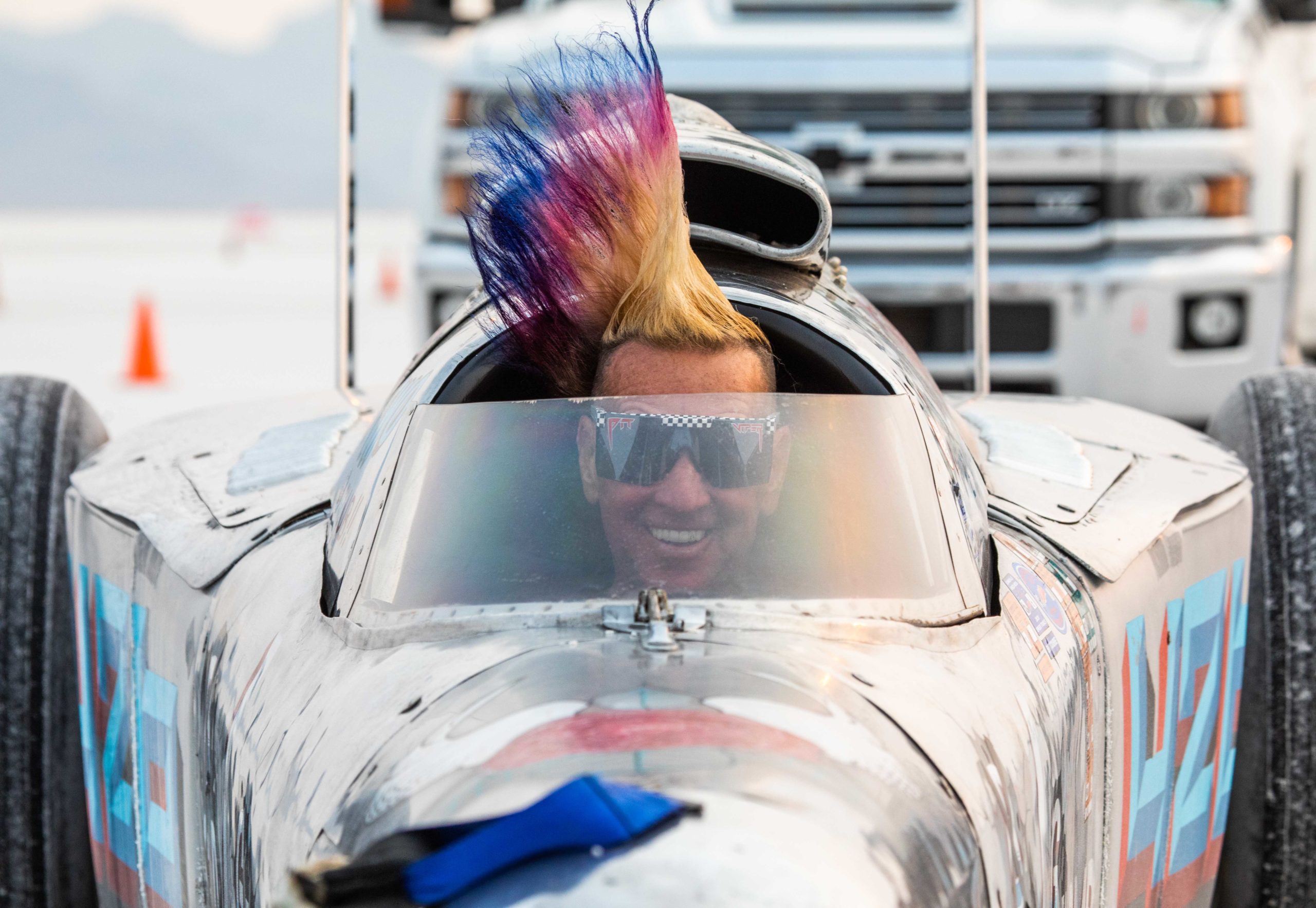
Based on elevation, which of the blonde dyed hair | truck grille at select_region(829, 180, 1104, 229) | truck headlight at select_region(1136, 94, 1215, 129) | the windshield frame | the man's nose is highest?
truck headlight at select_region(1136, 94, 1215, 129)

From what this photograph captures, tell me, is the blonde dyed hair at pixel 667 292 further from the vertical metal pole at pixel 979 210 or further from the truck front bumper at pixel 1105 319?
the truck front bumper at pixel 1105 319

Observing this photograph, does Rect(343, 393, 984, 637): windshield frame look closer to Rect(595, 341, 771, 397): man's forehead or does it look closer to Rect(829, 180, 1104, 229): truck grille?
Rect(595, 341, 771, 397): man's forehead

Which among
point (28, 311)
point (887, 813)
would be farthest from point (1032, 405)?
A: point (28, 311)

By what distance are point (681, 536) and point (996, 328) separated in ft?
13.2

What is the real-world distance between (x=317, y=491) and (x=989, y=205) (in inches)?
158

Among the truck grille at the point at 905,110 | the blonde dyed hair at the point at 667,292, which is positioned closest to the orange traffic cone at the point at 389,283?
the truck grille at the point at 905,110

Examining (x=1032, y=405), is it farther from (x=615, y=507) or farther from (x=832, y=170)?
(x=832, y=170)

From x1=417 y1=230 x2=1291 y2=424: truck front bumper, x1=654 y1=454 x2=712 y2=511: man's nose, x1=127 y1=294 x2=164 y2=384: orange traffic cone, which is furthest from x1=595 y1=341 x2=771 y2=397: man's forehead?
x1=127 y1=294 x2=164 y2=384: orange traffic cone

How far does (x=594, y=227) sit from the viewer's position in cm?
200

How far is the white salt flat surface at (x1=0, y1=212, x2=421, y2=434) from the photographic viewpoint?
39.3 ft

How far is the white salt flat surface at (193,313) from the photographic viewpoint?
1198cm

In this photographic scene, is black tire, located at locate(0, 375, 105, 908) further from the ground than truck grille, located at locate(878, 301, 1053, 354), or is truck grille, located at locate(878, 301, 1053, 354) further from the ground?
truck grille, located at locate(878, 301, 1053, 354)

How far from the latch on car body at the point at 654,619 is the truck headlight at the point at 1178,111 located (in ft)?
15.4

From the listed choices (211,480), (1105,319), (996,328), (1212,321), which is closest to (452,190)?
(996,328)
